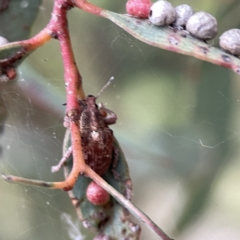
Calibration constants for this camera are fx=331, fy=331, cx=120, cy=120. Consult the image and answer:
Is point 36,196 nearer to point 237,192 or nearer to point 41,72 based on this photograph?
point 41,72

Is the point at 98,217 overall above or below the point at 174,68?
below

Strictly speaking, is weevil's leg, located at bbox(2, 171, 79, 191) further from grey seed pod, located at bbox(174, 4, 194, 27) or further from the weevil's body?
grey seed pod, located at bbox(174, 4, 194, 27)

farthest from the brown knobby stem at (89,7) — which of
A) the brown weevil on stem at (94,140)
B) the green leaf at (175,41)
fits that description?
the brown weevil on stem at (94,140)

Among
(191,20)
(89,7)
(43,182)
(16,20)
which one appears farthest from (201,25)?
(16,20)

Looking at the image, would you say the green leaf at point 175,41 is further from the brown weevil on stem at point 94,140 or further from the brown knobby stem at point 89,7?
the brown weevil on stem at point 94,140

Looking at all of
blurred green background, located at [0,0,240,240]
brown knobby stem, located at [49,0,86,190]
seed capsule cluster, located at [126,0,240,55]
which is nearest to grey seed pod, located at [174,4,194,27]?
seed capsule cluster, located at [126,0,240,55]

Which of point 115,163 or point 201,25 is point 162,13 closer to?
point 201,25

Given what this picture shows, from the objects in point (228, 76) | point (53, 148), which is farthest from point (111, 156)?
point (228, 76)
